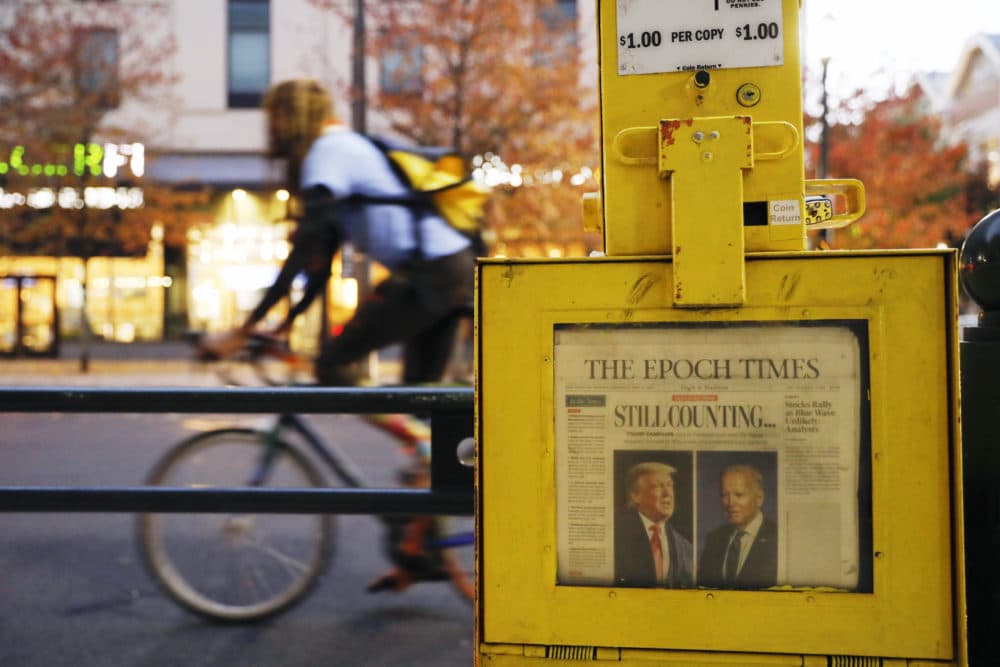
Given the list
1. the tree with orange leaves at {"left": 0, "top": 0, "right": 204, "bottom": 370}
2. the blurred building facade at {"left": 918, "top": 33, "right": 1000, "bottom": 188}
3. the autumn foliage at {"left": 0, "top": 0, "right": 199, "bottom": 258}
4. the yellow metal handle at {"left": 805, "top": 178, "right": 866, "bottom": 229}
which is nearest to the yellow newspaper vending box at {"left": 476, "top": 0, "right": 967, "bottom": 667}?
the yellow metal handle at {"left": 805, "top": 178, "right": 866, "bottom": 229}

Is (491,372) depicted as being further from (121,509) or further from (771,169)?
(121,509)

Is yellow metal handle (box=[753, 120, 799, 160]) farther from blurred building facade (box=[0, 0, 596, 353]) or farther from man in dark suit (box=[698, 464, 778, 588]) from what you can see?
blurred building facade (box=[0, 0, 596, 353])

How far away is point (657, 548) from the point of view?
78.5 inches

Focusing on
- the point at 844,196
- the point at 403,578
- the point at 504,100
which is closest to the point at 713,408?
the point at 844,196

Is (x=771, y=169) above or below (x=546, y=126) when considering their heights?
below

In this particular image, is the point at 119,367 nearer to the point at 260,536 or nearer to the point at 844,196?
the point at 260,536

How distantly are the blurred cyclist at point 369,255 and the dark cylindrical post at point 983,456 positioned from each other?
183 cm

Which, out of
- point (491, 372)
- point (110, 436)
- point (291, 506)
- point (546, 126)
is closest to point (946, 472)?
point (491, 372)

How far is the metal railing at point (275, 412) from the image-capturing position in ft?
9.16

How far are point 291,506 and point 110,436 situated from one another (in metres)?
6.70

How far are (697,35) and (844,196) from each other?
634mm

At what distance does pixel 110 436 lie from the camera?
Result: 8812 mm

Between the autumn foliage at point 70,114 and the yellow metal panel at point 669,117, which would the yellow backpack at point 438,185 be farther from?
the autumn foliage at point 70,114

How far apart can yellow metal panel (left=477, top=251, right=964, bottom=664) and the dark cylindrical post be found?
49 centimetres
